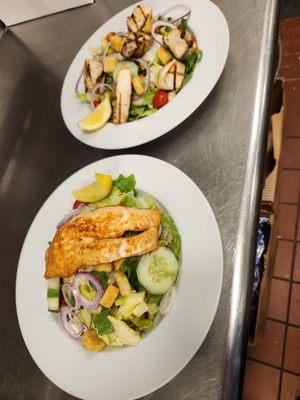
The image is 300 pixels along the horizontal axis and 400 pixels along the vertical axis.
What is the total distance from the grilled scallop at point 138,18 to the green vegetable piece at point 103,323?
1443mm

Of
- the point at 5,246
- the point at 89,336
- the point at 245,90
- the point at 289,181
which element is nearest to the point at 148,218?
the point at 89,336

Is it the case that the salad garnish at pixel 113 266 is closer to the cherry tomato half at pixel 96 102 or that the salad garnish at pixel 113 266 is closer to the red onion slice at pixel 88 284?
the red onion slice at pixel 88 284

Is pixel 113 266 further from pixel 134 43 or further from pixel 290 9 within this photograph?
pixel 290 9

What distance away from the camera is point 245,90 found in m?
1.56

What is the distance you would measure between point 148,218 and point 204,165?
15.6 inches

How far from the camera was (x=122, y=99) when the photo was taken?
163 cm

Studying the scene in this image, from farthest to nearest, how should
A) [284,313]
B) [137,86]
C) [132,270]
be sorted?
[284,313]
[137,86]
[132,270]

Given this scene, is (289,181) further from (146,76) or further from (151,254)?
(151,254)

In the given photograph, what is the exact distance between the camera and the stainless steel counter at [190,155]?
1222mm

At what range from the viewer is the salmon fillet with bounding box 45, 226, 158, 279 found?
1328mm

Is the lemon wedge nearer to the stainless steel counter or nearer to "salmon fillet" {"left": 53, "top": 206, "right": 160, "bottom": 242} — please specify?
"salmon fillet" {"left": 53, "top": 206, "right": 160, "bottom": 242}

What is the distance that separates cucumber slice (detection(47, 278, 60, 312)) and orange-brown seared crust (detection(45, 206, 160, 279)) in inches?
2.6

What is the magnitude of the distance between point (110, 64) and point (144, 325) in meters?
1.39

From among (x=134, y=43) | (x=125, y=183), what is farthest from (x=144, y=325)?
(x=134, y=43)
